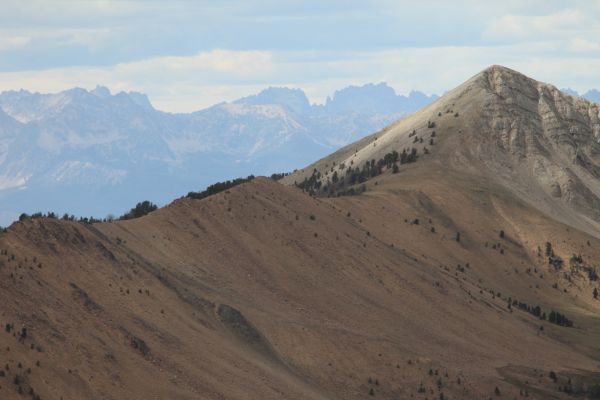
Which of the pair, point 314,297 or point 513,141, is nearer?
point 314,297

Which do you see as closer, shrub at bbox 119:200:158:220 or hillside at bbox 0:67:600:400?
hillside at bbox 0:67:600:400

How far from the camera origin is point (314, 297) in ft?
267

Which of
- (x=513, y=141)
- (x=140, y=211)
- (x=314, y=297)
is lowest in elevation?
(x=314, y=297)

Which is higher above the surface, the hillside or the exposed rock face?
the exposed rock face

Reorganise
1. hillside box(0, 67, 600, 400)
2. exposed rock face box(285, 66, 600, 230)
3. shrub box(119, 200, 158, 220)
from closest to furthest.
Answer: hillside box(0, 67, 600, 400)
shrub box(119, 200, 158, 220)
exposed rock face box(285, 66, 600, 230)

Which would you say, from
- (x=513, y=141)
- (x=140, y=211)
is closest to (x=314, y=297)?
(x=140, y=211)

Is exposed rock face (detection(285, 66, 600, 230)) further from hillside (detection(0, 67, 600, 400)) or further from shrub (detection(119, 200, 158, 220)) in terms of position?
shrub (detection(119, 200, 158, 220))

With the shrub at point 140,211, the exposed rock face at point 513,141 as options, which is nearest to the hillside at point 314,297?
the exposed rock face at point 513,141

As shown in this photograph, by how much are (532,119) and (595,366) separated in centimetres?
7875

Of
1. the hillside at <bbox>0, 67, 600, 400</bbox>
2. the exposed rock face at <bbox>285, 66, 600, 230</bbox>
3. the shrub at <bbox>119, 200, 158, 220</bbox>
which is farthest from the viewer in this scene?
the exposed rock face at <bbox>285, 66, 600, 230</bbox>

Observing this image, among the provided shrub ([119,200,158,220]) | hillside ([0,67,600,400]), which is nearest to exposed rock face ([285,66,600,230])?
hillside ([0,67,600,400])

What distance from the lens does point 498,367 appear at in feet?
262

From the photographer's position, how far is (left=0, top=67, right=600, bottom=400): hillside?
192ft

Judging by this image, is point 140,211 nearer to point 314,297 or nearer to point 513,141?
point 314,297
